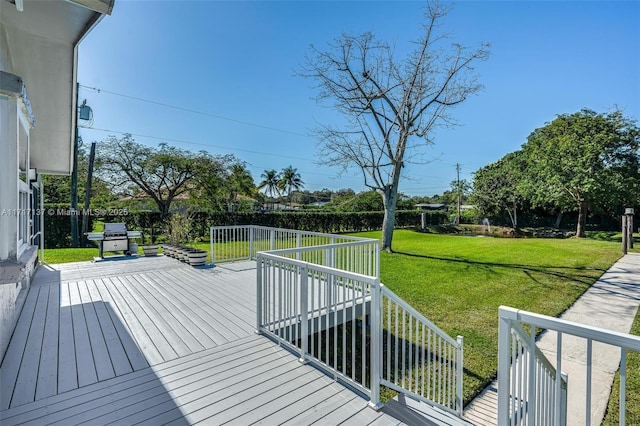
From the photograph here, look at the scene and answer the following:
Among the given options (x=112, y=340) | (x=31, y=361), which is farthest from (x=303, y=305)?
(x=31, y=361)

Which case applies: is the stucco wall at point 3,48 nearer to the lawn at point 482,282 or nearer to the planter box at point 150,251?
the lawn at point 482,282

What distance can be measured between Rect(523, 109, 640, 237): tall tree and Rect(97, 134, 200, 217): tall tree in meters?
20.7

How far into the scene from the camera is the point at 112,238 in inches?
338

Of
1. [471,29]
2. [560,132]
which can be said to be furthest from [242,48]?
[560,132]

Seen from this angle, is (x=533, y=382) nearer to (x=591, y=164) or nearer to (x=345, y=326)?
(x=345, y=326)

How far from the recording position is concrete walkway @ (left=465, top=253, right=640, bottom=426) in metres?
3.38

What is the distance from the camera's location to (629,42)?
336 inches

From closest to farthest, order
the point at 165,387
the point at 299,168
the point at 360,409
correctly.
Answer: the point at 360,409, the point at 165,387, the point at 299,168

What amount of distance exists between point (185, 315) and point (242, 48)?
37.6ft

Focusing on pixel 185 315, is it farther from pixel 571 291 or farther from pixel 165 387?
pixel 571 291

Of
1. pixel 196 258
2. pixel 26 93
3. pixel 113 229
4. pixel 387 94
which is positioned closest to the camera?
pixel 26 93

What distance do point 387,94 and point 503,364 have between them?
496 inches

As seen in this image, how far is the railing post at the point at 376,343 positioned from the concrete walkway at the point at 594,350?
5.85ft

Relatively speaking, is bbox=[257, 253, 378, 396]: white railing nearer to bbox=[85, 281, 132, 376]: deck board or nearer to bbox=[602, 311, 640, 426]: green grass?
bbox=[85, 281, 132, 376]: deck board
